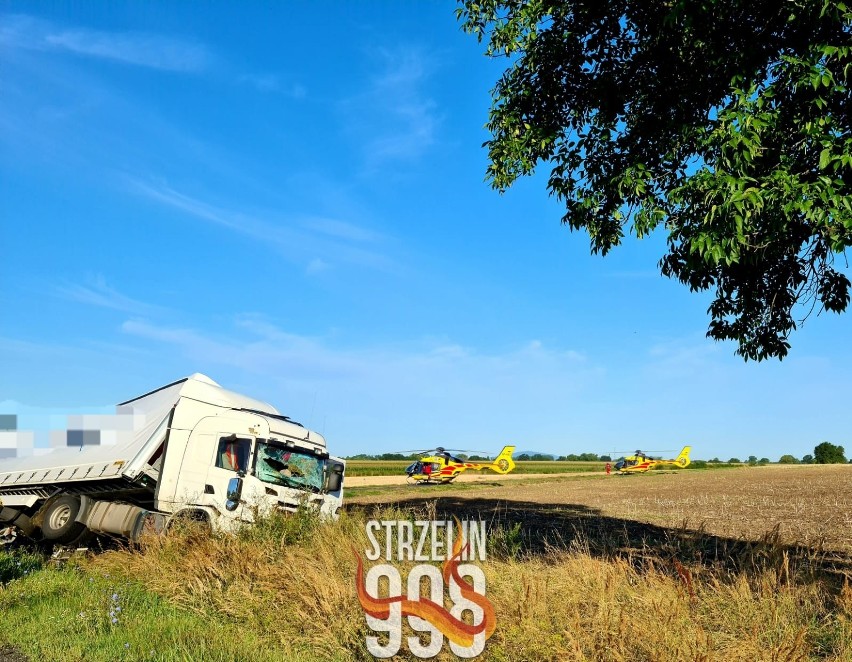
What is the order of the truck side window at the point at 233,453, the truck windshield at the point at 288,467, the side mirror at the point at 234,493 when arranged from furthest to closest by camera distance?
the truck windshield at the point at 288,467 → the truck side window at the point at 233,453 → the side mirror at the point at 234,493

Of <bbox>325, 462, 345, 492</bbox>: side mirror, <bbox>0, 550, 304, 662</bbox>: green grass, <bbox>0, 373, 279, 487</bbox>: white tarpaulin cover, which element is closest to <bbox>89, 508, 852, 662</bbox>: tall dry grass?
<bbox>0, 550, 304, 662</bbox>: green grass

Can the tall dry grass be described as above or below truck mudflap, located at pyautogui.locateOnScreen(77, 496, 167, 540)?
below

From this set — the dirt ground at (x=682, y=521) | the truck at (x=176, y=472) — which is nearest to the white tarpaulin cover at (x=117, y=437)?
the truck at (x=176, y=472)

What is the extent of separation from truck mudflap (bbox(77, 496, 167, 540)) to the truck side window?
158 centimetres

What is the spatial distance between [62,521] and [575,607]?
44.2 feet

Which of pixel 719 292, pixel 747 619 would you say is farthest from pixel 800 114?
pixel 747 619

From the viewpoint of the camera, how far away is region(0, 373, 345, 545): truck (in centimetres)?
1394

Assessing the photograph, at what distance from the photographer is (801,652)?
17.7 ft

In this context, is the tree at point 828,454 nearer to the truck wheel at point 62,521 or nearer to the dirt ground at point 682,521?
the dirt ground at point 682,521

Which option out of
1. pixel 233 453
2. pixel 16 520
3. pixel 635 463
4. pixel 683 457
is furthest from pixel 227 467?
pixel 683 457

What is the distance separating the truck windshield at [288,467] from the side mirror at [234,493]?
42 cm

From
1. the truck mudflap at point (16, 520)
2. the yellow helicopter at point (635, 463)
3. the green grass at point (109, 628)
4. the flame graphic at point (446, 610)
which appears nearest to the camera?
the flame graphic at point (446, 610)

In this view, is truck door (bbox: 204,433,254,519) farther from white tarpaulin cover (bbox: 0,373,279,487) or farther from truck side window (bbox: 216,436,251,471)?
white tarpaulin cover (bbox: 0,373,279,487)

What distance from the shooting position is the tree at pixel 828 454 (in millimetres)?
147750
